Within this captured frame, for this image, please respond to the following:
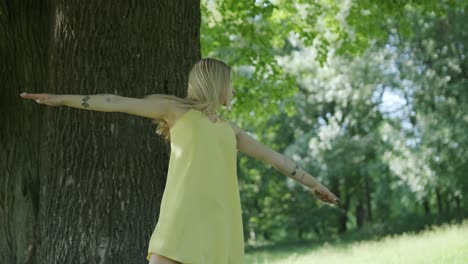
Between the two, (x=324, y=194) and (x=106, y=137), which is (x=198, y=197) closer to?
(x=324, y=194)

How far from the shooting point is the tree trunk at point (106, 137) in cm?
568

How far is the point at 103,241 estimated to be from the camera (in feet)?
18.6

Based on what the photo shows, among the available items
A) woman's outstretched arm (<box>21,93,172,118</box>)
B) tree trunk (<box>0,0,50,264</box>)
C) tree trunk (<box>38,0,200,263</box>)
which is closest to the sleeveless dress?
woman's outstretched arm (<box>21,93,172,118</box>)

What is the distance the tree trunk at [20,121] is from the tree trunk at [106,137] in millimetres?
1687

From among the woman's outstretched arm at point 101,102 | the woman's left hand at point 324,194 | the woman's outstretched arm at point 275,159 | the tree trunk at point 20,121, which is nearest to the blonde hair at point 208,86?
the woman's outstretched arm at point 101,102

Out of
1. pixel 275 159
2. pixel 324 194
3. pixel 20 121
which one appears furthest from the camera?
pixel 20 121

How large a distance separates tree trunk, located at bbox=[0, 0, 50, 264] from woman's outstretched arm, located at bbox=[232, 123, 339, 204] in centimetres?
378

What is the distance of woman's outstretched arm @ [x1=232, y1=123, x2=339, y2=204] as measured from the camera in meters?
4.53

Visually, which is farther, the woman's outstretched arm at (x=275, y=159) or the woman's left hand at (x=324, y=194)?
the woman's left hand at (x=324, y=194)

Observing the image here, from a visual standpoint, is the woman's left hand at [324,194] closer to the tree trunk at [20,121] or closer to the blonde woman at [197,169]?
the blonde woman at [197,169]

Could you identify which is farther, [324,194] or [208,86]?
[324,194]

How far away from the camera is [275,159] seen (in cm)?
461

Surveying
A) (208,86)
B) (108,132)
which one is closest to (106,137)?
(108,132)

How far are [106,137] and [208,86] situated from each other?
1.90m
